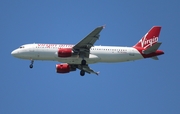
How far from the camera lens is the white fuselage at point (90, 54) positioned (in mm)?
68062

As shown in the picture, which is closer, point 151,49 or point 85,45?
point 151,49

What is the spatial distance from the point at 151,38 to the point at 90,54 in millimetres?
11532

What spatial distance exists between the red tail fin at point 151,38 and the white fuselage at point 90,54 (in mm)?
2917

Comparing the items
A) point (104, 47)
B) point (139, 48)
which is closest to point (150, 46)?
point (139, 48)

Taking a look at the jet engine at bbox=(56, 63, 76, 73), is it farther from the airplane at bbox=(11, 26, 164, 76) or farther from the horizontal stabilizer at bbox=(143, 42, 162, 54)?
the horizontal stabilizer at bbox=(143, 42, 162, 54)

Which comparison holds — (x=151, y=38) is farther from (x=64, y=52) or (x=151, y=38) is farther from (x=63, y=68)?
(x=63, y=68)

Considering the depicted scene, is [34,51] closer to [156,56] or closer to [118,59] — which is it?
[118,59]

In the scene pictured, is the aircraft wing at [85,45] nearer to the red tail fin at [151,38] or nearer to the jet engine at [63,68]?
the jet engine at [63,68]

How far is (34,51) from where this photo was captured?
225ft

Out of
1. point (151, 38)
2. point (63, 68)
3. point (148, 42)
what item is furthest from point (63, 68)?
point (151, 38)

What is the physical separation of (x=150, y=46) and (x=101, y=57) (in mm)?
8849

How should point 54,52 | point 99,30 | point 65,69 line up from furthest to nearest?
point 65,69
point 54,52
point 99,30

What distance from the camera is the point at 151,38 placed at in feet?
236

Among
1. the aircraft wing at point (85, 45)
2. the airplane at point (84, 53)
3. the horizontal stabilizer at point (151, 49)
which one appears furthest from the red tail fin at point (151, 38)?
the aircraft wing at point (85, 45)
